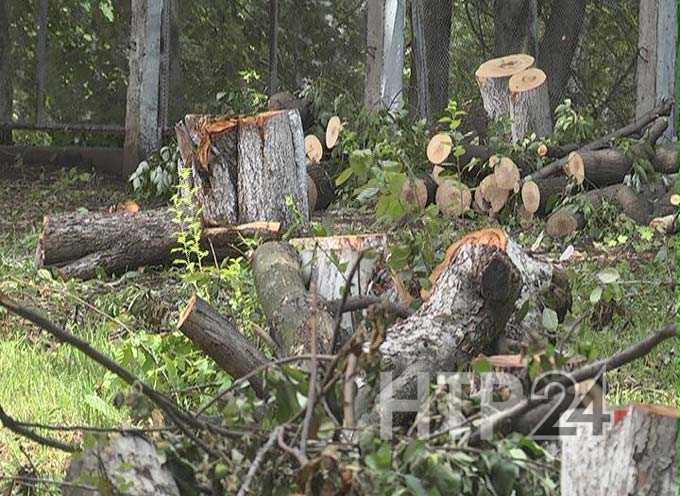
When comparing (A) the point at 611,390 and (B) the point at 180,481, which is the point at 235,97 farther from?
(B) the point at 180,481

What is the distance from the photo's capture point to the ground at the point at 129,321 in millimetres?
3848

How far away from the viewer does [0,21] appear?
487 inches

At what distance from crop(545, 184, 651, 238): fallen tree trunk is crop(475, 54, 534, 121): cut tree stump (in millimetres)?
1485

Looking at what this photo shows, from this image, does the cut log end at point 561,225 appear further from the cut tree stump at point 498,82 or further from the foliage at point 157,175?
the foliage at point 157,175

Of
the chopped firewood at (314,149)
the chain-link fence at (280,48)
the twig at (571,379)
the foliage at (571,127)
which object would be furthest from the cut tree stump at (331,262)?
the chain-link fence at (280,48)

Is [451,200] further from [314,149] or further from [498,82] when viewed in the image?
[498,82]

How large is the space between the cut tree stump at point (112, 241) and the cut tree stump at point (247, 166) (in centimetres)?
21

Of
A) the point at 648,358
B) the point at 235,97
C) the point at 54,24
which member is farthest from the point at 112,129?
the point at 648,358

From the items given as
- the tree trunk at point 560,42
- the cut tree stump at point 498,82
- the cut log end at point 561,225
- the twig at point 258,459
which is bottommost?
the cut log end at point 561,225

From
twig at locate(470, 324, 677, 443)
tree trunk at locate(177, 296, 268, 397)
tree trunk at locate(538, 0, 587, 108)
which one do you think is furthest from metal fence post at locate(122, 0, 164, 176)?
twig at locate(470, 324, 677, 443)

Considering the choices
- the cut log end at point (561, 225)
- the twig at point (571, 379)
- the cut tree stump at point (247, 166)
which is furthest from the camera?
the cut log end at point (561, 225)

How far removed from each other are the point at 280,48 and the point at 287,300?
339 inches

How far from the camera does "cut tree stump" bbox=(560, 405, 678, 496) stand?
2145mm

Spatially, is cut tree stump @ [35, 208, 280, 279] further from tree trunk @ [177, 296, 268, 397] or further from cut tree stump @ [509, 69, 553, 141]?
cut tree stump @ [509, 69, 553, 141]
